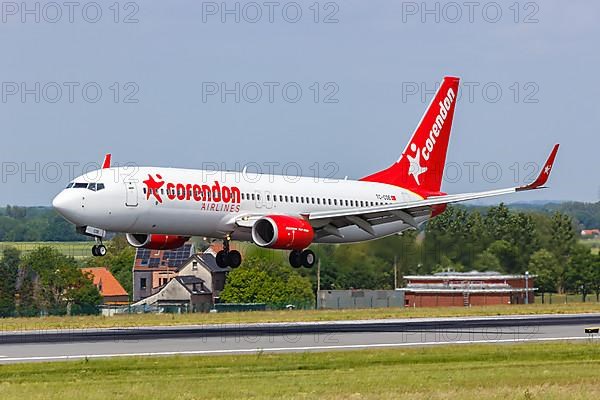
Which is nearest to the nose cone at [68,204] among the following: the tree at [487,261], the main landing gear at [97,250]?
the main landing gear at [97,250]

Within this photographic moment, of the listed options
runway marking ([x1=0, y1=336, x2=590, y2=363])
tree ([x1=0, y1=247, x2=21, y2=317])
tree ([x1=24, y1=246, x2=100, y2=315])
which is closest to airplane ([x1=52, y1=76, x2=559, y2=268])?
runway marking ([x1=0, y1=336, x2=590, y2=363])

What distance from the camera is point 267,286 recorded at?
112438 millimetres

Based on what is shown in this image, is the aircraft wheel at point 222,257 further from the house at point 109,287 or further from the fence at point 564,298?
the house at point 109,287

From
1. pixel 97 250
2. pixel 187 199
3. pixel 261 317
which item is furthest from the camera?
pixel 261 317

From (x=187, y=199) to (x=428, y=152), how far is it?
65.7 feet

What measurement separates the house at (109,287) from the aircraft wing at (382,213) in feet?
248

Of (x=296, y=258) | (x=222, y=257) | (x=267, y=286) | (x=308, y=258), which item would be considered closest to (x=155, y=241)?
(x=222, y=257)

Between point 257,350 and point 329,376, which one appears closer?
point 329,376

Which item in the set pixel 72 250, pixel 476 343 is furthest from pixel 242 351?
pixel 72 250

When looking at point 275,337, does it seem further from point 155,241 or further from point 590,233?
point 590,233

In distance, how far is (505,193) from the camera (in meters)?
68.1

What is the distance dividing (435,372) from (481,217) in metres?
39.5

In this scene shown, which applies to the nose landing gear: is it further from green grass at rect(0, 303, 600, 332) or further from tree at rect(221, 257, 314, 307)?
tree at rect(221, 257, 314, 307)

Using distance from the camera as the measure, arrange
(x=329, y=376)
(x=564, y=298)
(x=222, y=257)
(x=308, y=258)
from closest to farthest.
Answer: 1. (x=329, y=376)
2. (x=222, y=257)
3. (x=308, y=258)
4. (x=564, y=298)
